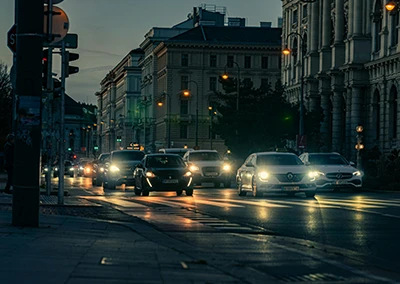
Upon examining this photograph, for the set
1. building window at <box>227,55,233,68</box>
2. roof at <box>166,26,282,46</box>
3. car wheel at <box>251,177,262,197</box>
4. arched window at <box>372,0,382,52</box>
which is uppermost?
roof at <box>166,26,282,46</box>

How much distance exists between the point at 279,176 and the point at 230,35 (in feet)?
342

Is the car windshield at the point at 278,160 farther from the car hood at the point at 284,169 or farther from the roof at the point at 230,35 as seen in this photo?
the roof at the point at 230,35

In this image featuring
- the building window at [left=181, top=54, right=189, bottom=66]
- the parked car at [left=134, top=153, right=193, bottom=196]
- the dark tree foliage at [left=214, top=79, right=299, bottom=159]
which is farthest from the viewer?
the building window at [left=181, top=54, right=189, bottom=66]

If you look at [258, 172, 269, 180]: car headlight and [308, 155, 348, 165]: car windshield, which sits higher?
[308, 155, 348, 165]: car windshield

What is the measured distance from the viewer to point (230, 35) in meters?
136

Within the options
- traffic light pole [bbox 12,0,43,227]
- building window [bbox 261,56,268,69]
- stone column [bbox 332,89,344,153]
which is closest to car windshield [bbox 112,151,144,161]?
traffic light pole [bbox 12,0,43,227]

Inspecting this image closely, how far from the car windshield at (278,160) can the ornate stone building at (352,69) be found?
29589 millimetres

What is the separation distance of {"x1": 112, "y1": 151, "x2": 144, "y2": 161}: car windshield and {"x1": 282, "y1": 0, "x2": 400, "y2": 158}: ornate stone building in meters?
20.8

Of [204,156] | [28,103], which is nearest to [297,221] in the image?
[28,103]

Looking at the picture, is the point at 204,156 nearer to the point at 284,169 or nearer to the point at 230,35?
the point at 284,169

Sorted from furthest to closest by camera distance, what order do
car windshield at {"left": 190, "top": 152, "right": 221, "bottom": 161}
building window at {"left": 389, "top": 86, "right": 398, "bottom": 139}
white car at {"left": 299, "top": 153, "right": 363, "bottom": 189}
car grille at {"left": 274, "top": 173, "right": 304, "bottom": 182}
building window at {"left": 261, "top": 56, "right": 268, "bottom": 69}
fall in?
building window at {"left": 261, "top": 56, "right": 268, "bottom": 69}
building window at {"left": 389, "top": 86, "right": 398, "bottom": 139}
car windshield at {"left": 190, "top": 152, "right": 221, "bottom": 161}
white car at {"left": 299, "top": 153, "right": 363, "bottom": 189}
car grille at {"left": 274, "top": 173, "right": 304, "bottom": 182}

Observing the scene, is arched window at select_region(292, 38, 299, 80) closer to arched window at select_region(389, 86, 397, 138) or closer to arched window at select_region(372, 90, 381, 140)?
arched window at select_region(372, 90, 381, 140)

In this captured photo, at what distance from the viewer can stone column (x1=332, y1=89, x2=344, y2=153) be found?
82.2 metres

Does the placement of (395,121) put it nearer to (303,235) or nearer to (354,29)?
(354,29)
